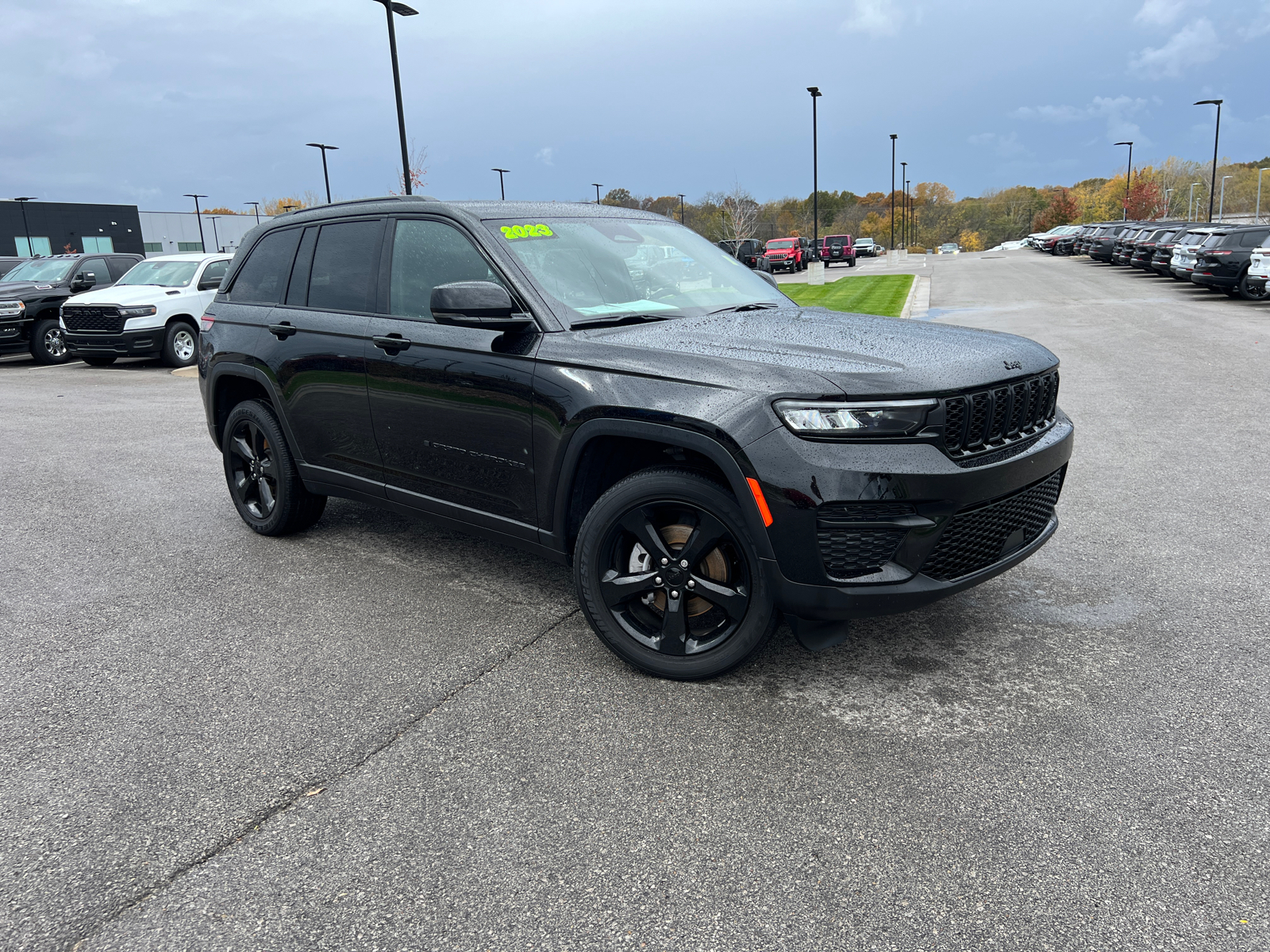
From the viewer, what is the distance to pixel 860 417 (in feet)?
10.2

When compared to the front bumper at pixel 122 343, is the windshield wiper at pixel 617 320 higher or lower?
higher

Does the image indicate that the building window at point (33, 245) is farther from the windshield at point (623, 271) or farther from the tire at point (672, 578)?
the tire at point (672, 578)

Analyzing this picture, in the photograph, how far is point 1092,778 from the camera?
115 inches

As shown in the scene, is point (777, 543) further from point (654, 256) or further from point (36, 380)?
point (36, 380)

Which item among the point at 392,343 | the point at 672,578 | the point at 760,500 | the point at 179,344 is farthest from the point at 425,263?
the point at 179,344

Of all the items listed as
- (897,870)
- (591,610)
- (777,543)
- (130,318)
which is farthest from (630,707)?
(130,318)

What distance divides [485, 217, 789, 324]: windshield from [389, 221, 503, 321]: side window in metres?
0.17

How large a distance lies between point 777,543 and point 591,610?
90 centimetres

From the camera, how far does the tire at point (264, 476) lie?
540 cm

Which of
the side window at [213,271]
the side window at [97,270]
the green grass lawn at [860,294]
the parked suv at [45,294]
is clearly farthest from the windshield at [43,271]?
the green grass lawn at [860,294]

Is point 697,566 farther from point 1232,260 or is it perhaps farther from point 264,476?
point 1232,260

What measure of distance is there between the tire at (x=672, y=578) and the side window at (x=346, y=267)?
1.91 m

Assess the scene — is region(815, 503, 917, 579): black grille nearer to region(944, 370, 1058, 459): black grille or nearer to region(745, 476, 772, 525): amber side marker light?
region(745, 476, 772, 525): amber side marker light

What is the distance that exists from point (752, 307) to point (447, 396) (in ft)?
4.90
